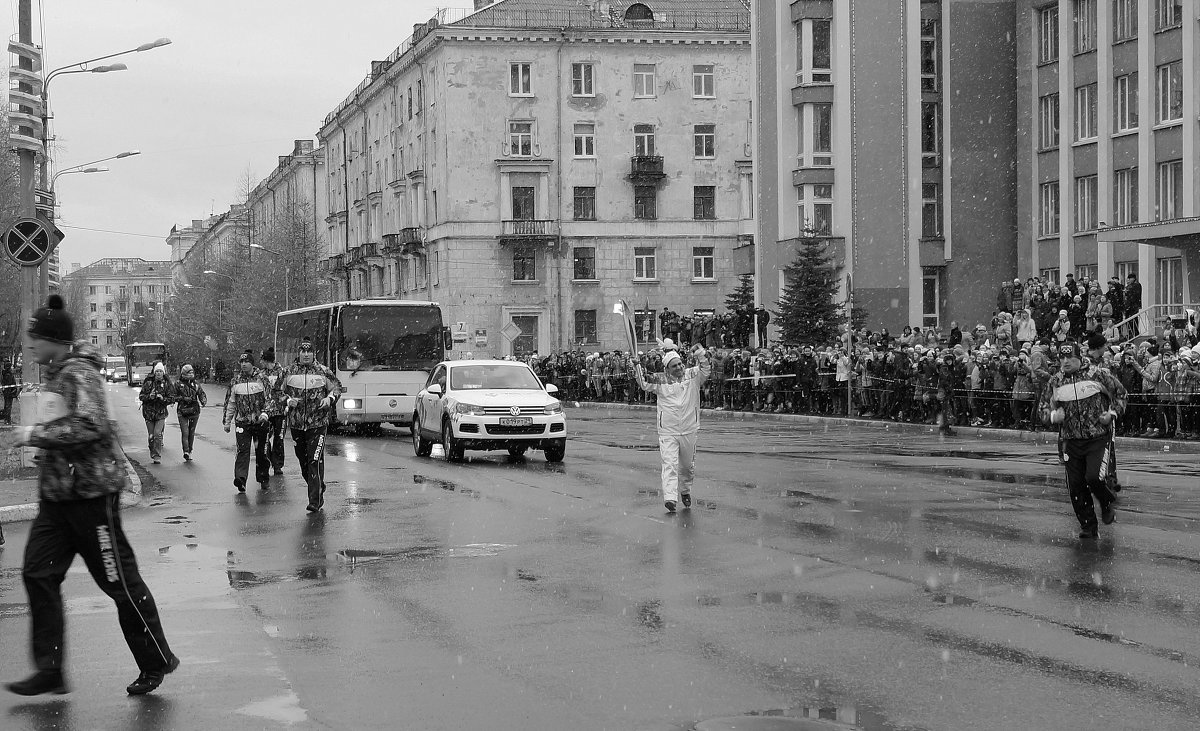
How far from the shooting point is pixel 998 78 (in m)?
53.0

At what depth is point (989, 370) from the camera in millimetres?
30078

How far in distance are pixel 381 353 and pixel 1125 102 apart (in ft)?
80.4

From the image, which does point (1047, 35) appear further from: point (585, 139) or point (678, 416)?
point (678, 416)

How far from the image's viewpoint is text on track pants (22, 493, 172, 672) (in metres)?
7.12

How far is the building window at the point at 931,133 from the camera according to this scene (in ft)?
175

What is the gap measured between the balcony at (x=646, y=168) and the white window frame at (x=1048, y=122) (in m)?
24.4

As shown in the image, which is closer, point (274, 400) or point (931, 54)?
point (274, 400)

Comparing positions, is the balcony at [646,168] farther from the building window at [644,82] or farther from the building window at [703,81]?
the building window at [703,81]

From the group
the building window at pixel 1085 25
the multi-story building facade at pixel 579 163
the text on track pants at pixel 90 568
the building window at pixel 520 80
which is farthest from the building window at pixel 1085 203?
the text on track pants at pixel 90 568

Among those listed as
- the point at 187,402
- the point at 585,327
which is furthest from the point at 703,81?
the point at 187,402

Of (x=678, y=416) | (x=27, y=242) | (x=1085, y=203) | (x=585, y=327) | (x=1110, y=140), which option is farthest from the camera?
(x=585, y=327)

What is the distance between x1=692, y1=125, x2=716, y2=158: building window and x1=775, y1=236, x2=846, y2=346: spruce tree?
26960 mm

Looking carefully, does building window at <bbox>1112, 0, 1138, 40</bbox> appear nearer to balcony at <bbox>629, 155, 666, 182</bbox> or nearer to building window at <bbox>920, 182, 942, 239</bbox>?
building window at <bbox>920, 182, 942, 239</bbox>

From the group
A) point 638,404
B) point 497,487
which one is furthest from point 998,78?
point 497,487
